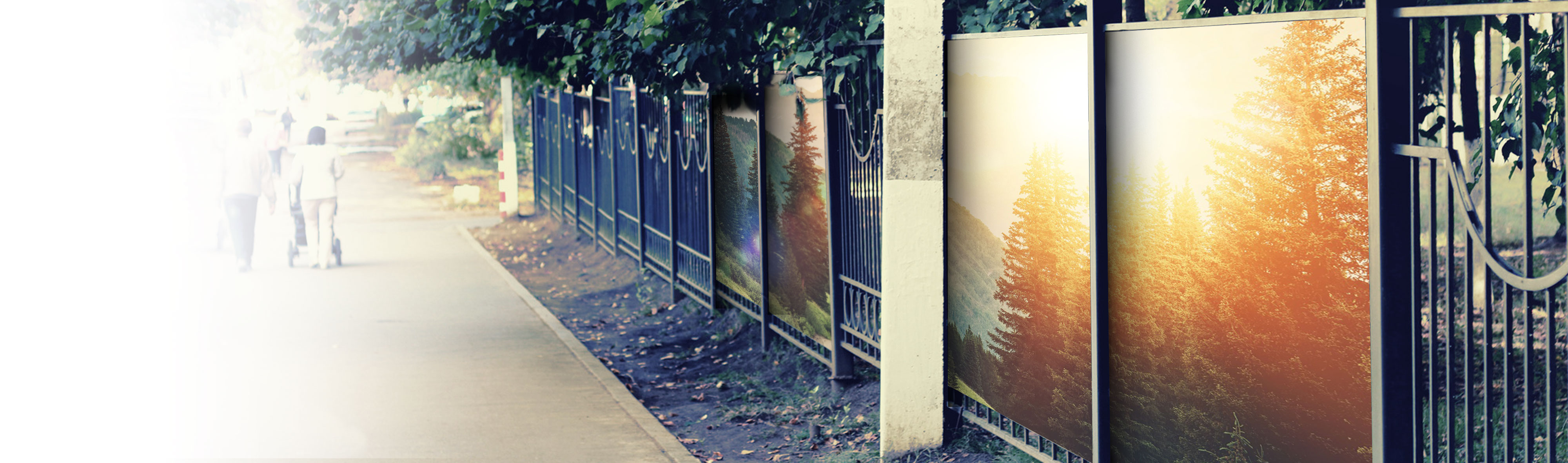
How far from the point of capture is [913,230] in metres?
6.44

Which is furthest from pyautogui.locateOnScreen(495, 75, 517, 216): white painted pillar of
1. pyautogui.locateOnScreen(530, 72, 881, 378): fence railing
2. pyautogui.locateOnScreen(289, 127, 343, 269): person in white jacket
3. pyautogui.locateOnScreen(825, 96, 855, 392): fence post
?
pyautogui.locateOnScreen(825, 96, 855, 392): fence post

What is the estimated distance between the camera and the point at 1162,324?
15.5ft

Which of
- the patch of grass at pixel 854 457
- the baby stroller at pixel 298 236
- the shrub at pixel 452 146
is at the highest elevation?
the shrub at pixel 452 146

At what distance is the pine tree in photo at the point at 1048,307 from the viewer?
5215 mm

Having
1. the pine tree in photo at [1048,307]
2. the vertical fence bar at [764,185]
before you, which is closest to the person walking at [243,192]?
the vertical fence bar at [764,185]

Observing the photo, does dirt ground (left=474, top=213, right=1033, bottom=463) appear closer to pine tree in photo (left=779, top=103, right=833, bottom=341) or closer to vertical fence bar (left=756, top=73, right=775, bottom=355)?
vertical fence bar (left=756, top=73, right=775, bottom=355)

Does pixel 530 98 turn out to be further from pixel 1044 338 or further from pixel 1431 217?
pixel 1431 217

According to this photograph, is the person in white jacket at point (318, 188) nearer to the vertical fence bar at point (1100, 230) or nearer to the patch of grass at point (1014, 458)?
the patch of grass at point (1014, 458)

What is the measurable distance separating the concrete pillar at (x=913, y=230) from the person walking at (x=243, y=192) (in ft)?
32.2

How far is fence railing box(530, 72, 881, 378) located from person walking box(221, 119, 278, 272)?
137 inches

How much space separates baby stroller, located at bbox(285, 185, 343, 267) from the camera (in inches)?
583

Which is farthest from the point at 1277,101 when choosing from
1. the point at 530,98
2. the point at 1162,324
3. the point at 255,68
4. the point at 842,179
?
the point at 255,68

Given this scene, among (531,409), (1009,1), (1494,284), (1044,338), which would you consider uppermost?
(1009,1)

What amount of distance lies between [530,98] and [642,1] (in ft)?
41.8
